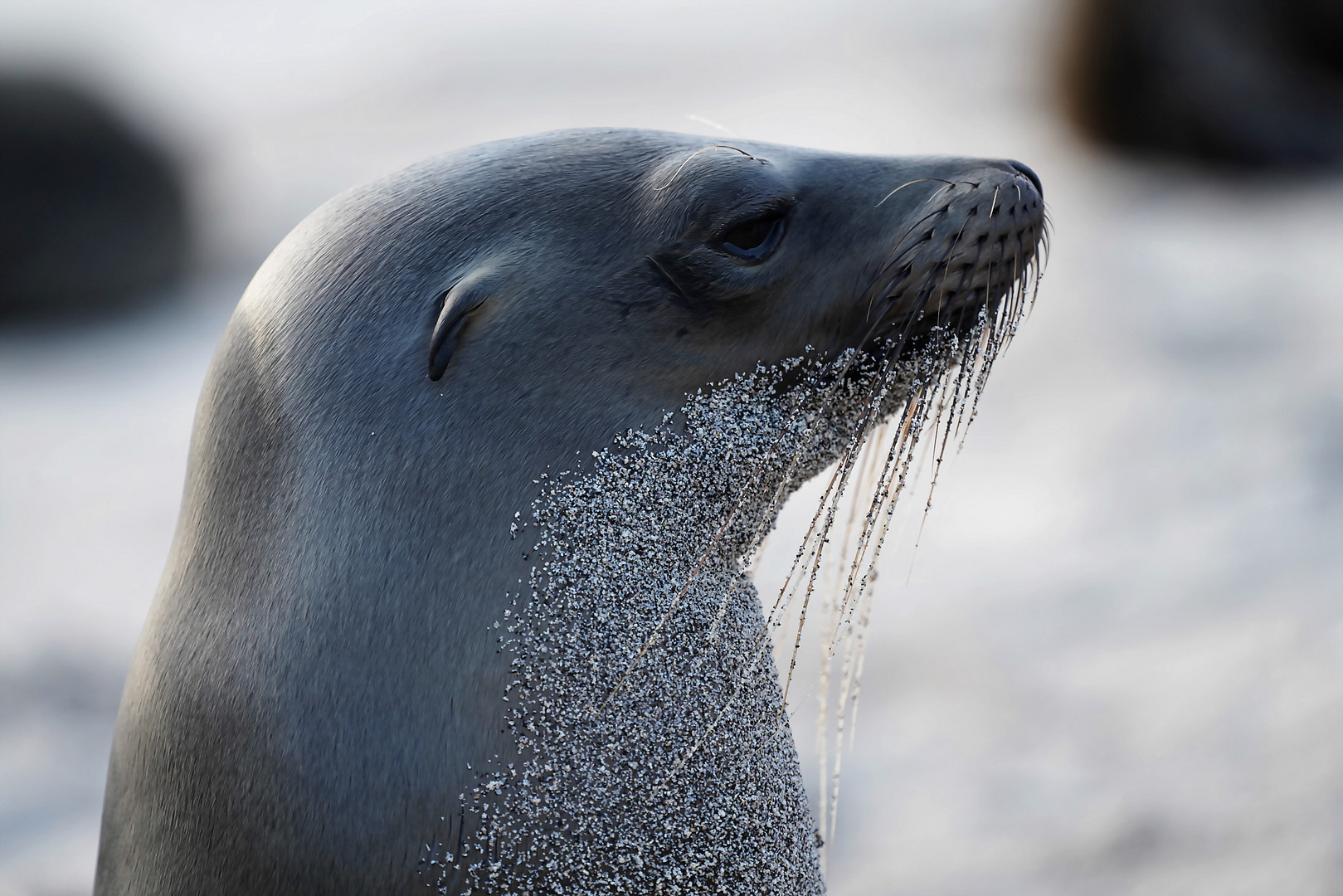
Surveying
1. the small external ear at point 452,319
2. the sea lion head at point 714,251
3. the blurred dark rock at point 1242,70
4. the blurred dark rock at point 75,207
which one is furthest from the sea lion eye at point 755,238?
the blurred dark rock at point 1242,70

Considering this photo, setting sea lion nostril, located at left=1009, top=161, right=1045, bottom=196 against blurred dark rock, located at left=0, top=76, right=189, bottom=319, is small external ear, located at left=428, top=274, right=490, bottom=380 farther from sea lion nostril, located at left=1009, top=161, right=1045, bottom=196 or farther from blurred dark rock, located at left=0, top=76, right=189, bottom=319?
blurred dark rock, located at left=0, top=76, right=189, bottom=319

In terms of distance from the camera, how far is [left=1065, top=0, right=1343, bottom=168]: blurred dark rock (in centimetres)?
771

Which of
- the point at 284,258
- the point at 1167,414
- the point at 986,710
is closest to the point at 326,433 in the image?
the point at 284,258

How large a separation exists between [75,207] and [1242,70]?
683 cm

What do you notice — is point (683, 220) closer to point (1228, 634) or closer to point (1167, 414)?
point (1228, 634)

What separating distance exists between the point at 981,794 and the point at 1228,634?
1.09 metres

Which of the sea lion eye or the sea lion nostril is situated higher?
the sea lion nostril

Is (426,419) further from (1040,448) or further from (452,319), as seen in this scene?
(1040,448)

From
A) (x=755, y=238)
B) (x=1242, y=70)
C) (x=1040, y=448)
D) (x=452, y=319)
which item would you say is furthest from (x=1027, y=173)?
(x=1242, y=70)

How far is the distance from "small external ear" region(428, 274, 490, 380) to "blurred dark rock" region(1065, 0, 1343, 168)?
24.1 ft

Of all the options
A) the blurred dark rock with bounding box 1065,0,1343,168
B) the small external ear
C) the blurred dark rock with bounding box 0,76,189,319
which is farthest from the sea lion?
the blurred dark rock with bounding box 1065,0,1343,168

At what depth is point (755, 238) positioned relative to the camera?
5.32 feet

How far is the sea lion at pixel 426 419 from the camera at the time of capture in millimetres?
1443

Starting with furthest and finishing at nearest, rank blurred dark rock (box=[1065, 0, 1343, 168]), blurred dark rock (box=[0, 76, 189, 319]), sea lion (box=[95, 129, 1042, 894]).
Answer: blurred dark rock (box=[1065, 0, 1343, 168]) < blurred dark rock (box=[0, 76, 189, 319]) < sea lion (box=[95, 129, 1042, 894])
